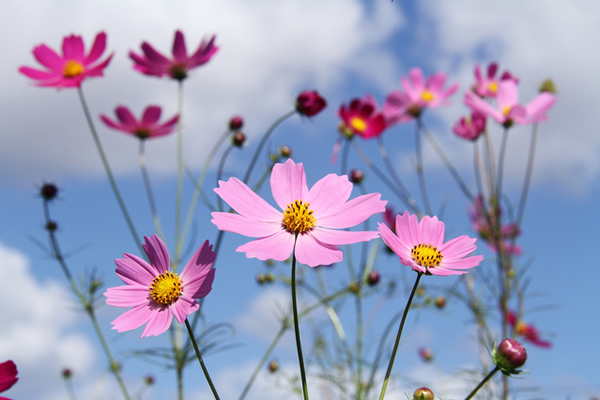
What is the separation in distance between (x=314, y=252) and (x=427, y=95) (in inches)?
61.7

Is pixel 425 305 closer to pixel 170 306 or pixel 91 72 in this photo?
pixel 91 72

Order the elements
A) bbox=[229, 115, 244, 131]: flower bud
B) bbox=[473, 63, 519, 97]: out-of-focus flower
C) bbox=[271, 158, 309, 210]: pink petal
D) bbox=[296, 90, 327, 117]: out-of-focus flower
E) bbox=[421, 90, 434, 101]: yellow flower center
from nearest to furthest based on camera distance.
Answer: bbox=[271, 158, 309, 210]: pink petal → bbox=[296, 90, 327, 117]: out-of-focus flower → bbox=[229, 115, 244, 131]: flower bud → bbox=[473, 63, 519, 97]: out-of-focus flower → bbox=[421, 90, 434, 101]: yellow flower center

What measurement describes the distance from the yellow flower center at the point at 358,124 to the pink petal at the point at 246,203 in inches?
41.5

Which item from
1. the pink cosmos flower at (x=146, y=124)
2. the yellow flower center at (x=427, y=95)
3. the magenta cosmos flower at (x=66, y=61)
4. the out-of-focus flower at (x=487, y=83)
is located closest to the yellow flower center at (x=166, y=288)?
the magenta cosmos flower at (x=66, y=61)

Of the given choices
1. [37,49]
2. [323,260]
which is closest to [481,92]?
[37,49]

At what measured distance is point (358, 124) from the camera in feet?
5.37

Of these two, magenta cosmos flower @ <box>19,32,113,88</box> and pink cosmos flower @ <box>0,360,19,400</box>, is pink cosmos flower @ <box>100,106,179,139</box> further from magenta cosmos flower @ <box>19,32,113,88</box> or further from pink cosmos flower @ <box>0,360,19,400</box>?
pink cosmos flower @ <box>0,360,19,400</box>

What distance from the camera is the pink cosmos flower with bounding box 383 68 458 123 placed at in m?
1.79

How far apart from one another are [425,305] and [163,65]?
1.03m

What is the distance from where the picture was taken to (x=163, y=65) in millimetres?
Answer: 1361

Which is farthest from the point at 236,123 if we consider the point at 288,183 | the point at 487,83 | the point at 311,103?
the point at 487,83

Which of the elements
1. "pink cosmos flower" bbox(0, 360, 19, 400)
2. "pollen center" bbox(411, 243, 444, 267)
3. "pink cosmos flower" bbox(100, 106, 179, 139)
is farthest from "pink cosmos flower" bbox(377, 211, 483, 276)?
"pink cosmos flower" bbox(100, 106, 179, 139)

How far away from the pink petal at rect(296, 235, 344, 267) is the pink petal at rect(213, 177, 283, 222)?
0.15 feet

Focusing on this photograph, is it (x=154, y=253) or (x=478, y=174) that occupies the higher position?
(x=154, y=253)
